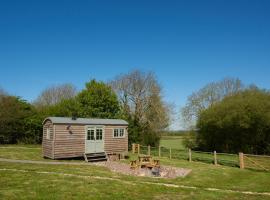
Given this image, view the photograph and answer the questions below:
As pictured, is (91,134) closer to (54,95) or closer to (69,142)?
(69,142)

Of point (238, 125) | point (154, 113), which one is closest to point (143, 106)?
point (154, 113)

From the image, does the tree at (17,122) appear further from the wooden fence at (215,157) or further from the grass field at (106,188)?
the grass field at (106,188)

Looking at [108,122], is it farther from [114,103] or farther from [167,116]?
[167,116]

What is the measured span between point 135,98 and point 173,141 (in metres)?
12.6

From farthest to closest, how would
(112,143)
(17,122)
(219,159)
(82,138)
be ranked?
(17,122)
(112,143)
(82,138)
(219,159)

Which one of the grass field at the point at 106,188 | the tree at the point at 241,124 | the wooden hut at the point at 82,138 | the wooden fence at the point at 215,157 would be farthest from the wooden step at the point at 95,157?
the tree at the point at 241,124

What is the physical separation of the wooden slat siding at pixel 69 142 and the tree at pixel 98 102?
11.3 m

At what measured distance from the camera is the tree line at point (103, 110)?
104 feet

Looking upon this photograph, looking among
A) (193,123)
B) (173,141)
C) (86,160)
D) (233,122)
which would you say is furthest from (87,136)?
(173,141)

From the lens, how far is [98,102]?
3247cm

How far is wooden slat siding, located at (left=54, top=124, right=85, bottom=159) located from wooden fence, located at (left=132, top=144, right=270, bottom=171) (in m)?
6.95

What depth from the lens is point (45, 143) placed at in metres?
20.3

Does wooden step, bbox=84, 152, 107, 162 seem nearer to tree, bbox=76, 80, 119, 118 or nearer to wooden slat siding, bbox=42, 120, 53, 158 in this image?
wooden slat siding, bbox=42, 120, 53, 158

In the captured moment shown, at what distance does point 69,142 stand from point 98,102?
12816mm
